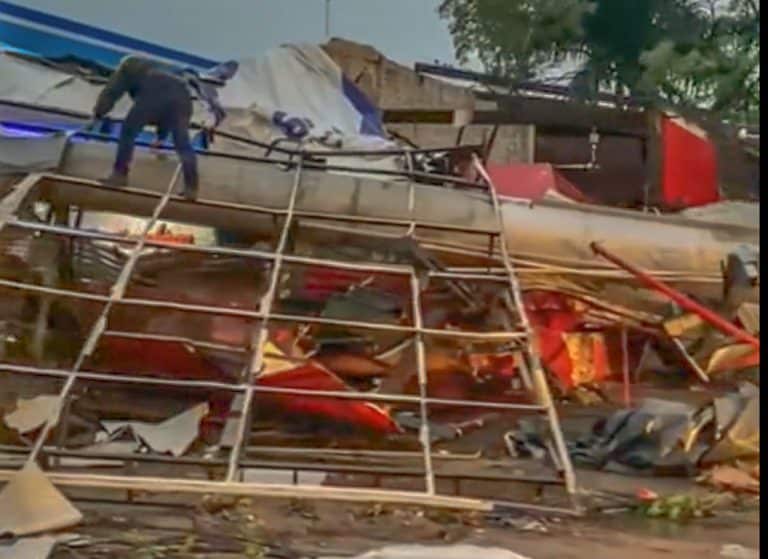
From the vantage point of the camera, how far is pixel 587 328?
1015 cm

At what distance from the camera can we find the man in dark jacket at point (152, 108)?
8.65 metres

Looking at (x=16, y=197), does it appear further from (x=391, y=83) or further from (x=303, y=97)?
(x=391, y=83)

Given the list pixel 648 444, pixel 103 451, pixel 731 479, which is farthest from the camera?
pixel 648 444

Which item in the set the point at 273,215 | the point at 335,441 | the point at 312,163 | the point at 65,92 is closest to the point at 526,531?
the point at 335,441

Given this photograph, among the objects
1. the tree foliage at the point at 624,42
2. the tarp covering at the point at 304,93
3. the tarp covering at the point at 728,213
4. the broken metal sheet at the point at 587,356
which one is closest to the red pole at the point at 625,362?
the broken metal sheet at the point at 587,356

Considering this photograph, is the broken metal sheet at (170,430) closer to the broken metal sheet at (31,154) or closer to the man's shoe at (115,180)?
the man's shoe at (115,180)

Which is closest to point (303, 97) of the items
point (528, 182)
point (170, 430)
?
point (528, 182)

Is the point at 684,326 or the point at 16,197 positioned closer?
the point at 16,197

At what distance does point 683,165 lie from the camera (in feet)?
46.9

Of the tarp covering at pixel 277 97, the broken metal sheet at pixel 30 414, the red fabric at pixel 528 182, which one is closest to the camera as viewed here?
the broken metal sheet at pixel 30 414

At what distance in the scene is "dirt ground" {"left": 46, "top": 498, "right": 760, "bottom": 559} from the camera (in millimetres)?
5320

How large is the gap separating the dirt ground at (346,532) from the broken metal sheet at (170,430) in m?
0.98

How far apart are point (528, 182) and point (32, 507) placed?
6.98 m

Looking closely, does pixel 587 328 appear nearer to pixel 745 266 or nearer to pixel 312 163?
pixel 745 266
